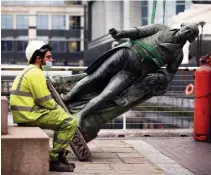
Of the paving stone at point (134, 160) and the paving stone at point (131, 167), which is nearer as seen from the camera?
the paving stone at point (131, 167)

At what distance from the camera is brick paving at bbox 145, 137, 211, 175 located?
23.9 feet

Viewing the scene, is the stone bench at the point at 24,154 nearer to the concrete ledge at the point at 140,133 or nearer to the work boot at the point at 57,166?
the work boot at the point at 57,166

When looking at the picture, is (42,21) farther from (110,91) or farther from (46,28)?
(110,91)

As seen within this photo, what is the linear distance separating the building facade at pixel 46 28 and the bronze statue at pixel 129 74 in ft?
194

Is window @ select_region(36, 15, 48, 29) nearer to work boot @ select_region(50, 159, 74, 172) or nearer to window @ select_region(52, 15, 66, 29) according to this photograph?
window @ select_region(52, 15, 66, 29)

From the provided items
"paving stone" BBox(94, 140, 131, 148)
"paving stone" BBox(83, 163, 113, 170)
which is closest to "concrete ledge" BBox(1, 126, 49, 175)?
"paving stone" BBox(83, 163, 113, 170)

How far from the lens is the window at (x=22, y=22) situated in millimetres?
70938

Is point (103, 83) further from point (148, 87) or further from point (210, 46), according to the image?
point (210, 46)

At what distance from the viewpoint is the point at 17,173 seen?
5223 mm

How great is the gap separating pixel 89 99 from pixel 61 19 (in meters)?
65.5

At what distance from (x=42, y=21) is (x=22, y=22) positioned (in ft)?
8.02

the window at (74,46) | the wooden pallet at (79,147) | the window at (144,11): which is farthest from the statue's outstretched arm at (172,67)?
the window at (74,46)

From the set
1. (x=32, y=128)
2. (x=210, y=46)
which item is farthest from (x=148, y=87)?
(x=210, y=46)

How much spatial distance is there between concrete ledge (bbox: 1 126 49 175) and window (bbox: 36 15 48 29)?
218ft
